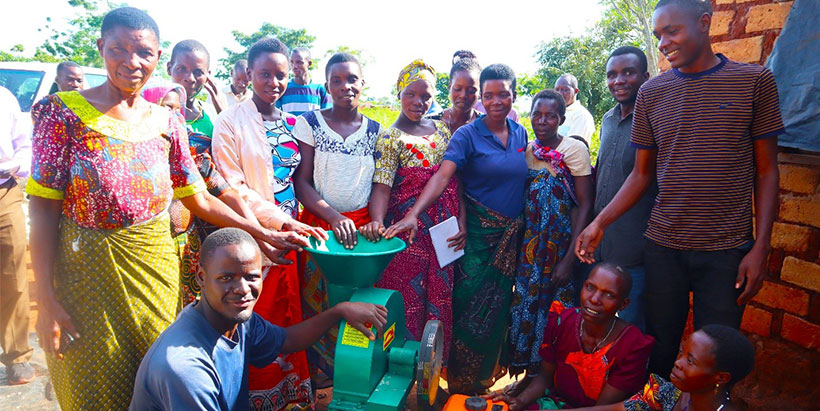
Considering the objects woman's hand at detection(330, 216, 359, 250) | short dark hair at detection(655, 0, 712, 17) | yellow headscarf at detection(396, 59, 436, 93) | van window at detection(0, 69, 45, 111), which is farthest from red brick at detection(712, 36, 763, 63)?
van window at detection(0, 69, 45, 111)

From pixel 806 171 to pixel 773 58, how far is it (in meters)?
0.61

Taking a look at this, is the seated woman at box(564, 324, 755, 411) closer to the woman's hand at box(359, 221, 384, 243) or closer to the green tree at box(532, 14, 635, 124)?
the woman's hand at box(359, 221, 384, 243)

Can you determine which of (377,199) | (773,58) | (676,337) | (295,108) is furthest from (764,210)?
(295,108)

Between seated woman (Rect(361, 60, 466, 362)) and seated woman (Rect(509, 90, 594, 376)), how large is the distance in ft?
1.35

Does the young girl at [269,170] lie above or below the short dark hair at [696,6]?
below

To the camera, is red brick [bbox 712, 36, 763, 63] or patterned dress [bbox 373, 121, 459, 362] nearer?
red brick [bbox 712, 36, 763, 63]

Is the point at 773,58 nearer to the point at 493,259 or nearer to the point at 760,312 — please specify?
the point at 760,312

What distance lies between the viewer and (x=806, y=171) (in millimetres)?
2672

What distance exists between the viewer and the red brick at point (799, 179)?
2.65m

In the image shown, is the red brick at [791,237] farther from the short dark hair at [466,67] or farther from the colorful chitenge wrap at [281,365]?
the colorful chitenge wrap at [281,365]

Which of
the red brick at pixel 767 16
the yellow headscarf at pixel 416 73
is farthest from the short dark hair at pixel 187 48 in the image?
the red brick at pixel 767 16

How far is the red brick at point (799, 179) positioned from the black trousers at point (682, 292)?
30.9 inches

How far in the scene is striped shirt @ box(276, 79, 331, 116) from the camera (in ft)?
17.6

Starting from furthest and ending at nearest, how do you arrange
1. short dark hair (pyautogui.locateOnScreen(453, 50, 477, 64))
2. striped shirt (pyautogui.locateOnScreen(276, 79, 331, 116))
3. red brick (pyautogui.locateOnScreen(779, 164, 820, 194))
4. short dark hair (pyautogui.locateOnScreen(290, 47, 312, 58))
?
short dark hair (pyautogui.locateOnScreen(290, 47, 312, 58)), striped shirt (pyautogui.locateOnScreen(276, 79, 331, 116)), short dark hair (pyautogui.locateOnScreen(453, 50, 477, 64)), red brick (pyautogui.locateOnScreen(779, 164, 820, 194))
